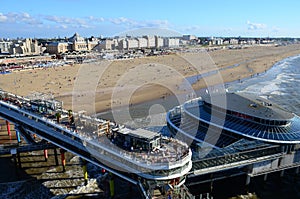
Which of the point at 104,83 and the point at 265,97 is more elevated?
the point at 104,83

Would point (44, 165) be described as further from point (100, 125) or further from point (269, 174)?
point (269, 174)

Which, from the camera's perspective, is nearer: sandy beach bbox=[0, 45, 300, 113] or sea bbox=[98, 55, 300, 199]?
sea bbox=[98, 55, 300, 199]

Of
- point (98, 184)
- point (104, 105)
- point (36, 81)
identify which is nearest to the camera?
point (98, 184)

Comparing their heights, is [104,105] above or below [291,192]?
above

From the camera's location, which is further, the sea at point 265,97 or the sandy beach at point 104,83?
the sandy beach at point 104,83

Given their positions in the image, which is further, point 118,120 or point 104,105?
point 104,105

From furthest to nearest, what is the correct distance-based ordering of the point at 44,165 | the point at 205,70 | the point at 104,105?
1. the point at 205,70
2. the point at 104,105
3. the point at 44,165

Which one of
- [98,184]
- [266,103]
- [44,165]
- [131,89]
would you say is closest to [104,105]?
[131,89]

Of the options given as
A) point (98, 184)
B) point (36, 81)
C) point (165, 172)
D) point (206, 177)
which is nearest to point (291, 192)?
point (206, 177)

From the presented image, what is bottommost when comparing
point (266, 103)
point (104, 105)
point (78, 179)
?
point (78, 179)

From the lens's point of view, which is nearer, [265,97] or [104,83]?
[265,97]
